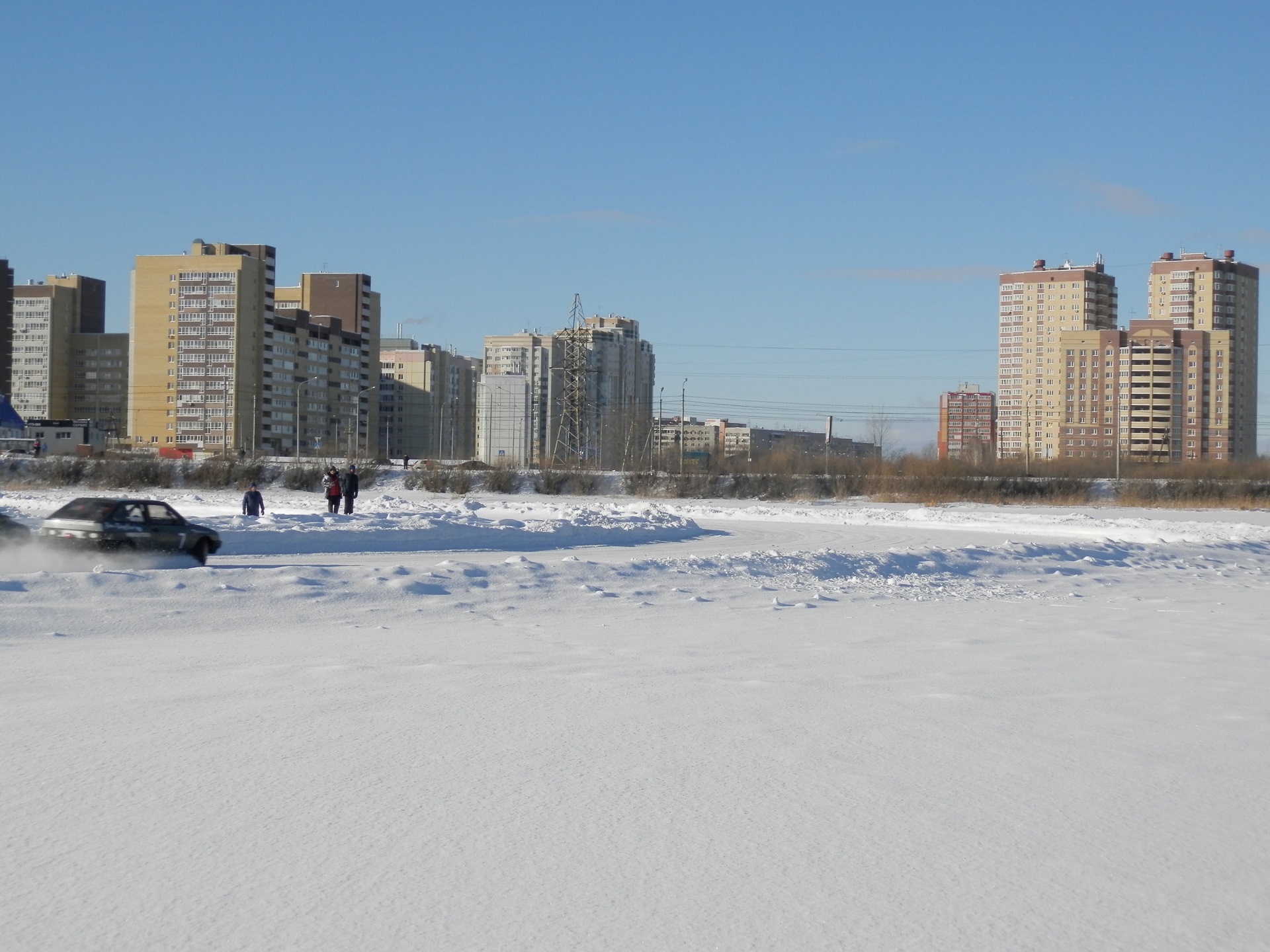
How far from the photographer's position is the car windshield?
20.8 meters

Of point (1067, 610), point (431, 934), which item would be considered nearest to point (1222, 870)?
point (431, 934)

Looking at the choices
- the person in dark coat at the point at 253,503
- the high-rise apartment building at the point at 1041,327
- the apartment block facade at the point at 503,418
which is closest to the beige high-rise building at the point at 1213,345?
the high-rise apartment building at the point at 1041,327

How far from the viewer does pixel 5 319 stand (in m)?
156

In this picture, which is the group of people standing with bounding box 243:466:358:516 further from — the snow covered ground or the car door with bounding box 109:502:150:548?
the snow covered ground

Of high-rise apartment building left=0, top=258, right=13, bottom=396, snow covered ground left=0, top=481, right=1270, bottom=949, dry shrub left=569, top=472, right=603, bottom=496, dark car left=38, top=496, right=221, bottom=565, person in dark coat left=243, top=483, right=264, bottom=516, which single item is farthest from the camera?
high-rise apartment building left=0, top=258, right=13, bottom=396

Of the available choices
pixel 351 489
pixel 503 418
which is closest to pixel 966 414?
pixel 503 418

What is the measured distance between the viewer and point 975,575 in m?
21.2

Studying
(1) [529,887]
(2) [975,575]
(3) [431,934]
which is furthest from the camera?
(2) [975,575]

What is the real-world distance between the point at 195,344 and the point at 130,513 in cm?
13799

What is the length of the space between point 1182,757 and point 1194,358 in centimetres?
15527

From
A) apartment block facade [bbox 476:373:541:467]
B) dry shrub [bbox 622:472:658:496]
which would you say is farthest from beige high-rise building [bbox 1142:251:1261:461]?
dry shrub [bbox 622:472:658:496]

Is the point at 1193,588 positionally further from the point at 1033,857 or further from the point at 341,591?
the point at 1033,857

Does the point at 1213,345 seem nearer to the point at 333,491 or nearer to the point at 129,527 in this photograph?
the point at 333,491

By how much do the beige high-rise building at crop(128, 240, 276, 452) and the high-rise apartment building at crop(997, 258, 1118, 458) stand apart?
338ft
